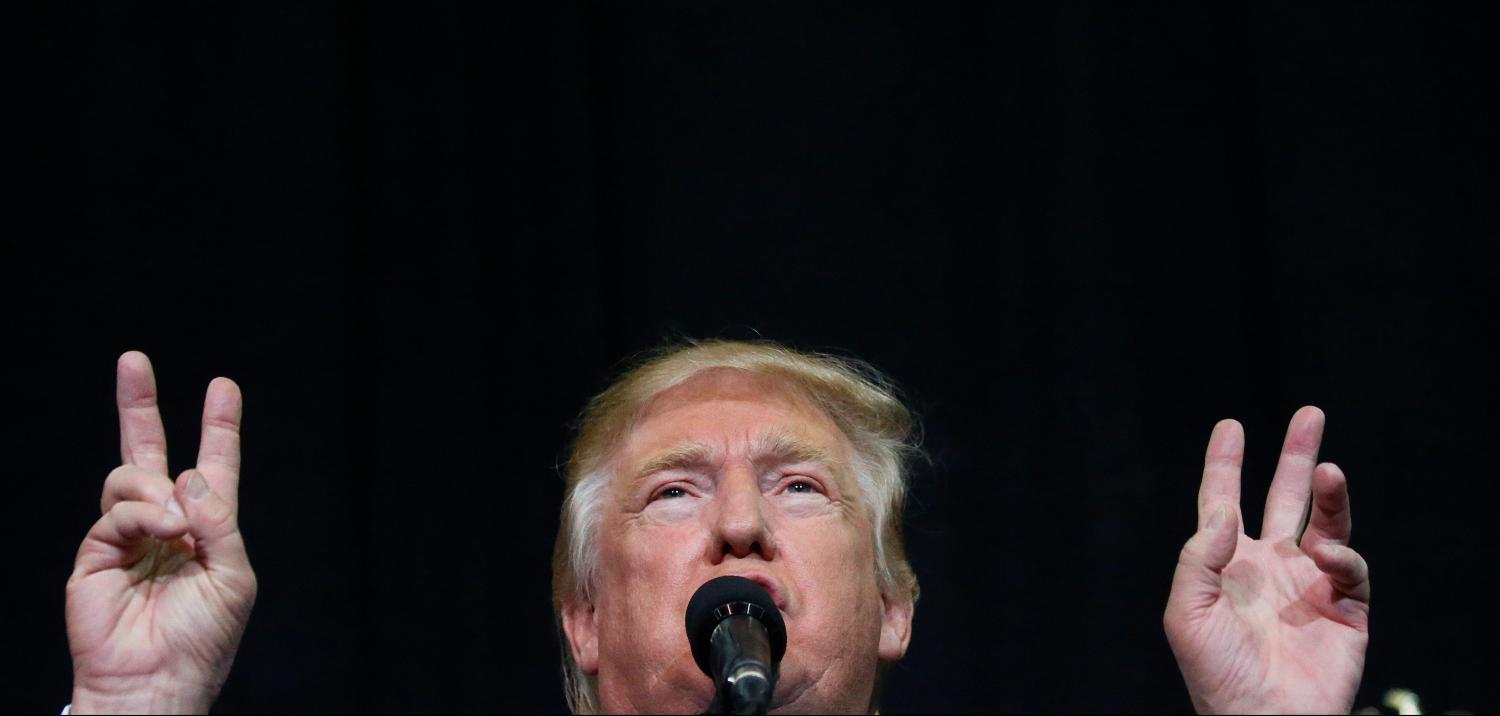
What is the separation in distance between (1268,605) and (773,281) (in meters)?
1.37

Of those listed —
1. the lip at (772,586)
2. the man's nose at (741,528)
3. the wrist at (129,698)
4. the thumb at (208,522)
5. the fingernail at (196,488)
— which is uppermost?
the fingernail at (196,488)

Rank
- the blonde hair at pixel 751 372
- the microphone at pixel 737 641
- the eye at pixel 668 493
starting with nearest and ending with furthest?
the microphone at pixel 737 641 → the eye at pixel 668 493 → the blonde hair at pixel 751 372

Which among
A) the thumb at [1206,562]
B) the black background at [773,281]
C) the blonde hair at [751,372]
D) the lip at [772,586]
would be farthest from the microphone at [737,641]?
the black background at [773,281]

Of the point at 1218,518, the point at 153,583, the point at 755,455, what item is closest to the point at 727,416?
the point at 755,455

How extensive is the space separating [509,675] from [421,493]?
39 cm

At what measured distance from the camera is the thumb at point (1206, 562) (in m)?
1.97

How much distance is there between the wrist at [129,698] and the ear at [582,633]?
0.76m

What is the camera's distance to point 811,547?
2.29 m

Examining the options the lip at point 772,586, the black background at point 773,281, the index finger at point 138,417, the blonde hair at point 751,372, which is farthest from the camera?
the black background at point 773,281

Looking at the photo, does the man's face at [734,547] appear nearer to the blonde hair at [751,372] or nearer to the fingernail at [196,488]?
the blonde hair at [751,372]

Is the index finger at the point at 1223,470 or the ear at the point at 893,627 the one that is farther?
the ear at the point at 893,627

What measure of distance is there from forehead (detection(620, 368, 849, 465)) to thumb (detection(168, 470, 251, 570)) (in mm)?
737

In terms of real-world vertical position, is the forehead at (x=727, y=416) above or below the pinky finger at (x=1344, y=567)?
above

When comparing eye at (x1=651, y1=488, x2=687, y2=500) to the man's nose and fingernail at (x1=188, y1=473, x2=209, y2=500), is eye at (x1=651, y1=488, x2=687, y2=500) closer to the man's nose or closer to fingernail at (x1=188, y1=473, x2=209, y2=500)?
the man's nose
